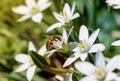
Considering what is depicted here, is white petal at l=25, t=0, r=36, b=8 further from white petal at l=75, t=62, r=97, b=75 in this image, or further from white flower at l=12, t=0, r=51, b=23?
white petal at l=75, t=62, r=97, b=75

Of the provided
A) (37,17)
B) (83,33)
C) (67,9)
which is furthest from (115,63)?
(37,17)

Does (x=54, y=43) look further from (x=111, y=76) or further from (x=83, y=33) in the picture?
(x=111, y=76)

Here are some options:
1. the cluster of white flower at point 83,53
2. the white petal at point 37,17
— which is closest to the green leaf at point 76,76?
the cluster of white flower at point 83,53

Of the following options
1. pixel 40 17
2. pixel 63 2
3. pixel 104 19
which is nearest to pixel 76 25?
pixel 63 2

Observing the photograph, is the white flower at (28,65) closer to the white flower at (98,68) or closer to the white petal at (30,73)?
the white petal at (30,73)

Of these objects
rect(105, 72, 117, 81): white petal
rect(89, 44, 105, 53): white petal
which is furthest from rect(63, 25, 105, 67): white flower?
rect(105, 72, 117, 81): white petal

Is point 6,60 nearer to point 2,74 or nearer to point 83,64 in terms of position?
point 2,74
